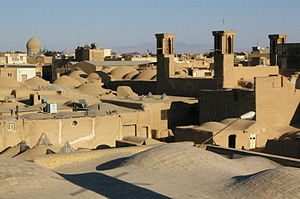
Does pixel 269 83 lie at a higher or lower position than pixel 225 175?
higher

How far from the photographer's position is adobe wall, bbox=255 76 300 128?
2127cm

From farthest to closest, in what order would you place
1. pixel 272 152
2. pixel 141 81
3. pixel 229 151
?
pixel 141 81
pixel 272 152
pixel 229 151

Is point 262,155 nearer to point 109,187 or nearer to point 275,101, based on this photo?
point 109,187

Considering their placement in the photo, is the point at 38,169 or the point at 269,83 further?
the point at 269,83

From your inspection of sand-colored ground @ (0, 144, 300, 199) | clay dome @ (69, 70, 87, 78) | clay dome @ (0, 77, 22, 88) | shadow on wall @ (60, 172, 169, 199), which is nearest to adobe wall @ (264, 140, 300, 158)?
sand-colored ground @ (0, 144, 300, 199)

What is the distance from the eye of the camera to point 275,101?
2164cm

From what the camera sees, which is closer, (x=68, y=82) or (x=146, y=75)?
(x=146, y=75)

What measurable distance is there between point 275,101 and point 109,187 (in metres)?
12.6

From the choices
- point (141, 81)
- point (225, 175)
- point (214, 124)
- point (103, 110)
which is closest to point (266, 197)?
point (225, 175)

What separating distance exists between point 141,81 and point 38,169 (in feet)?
82.9

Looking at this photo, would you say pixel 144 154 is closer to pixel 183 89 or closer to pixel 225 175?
pixel 225 175

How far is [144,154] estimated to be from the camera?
1289cm

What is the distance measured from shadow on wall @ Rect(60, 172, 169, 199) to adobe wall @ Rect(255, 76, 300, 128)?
11.0m

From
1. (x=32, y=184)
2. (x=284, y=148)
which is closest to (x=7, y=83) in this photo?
(x=284, y=148)
